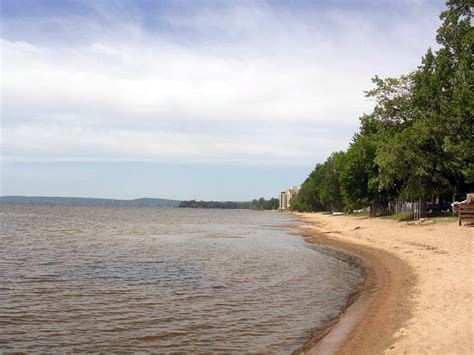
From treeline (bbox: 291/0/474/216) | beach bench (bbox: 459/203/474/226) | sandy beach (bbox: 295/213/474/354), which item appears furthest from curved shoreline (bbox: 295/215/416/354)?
treeline (bbox: 291/0/474/216)

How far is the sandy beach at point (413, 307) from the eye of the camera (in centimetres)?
907

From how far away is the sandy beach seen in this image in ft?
29.8

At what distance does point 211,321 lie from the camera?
12508 millimetres

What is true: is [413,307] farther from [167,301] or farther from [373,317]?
[167,301]

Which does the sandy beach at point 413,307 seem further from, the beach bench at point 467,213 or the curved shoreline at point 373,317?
the beach bench at point 467,213

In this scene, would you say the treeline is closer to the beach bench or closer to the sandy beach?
the beach bench

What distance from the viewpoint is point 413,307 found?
12.3 meters

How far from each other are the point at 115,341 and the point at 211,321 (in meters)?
2.80

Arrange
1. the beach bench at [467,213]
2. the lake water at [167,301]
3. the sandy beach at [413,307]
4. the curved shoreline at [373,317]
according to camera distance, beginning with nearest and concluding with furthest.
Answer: the sandy beach at [413,307] < the curved shoreline at [373,317] < the lake water at [167,301] < the beach bench at [467,213]

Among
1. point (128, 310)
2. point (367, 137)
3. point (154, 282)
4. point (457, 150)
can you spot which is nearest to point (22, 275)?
point (154, 282)

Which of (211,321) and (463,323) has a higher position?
(463,323)

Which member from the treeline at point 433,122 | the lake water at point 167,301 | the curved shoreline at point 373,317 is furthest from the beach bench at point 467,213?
the curved shoreline at point 373,317

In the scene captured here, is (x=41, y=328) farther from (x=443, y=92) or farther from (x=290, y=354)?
(x=443, y=92)

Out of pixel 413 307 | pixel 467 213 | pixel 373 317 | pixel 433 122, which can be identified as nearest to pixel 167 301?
pixel 373 317
